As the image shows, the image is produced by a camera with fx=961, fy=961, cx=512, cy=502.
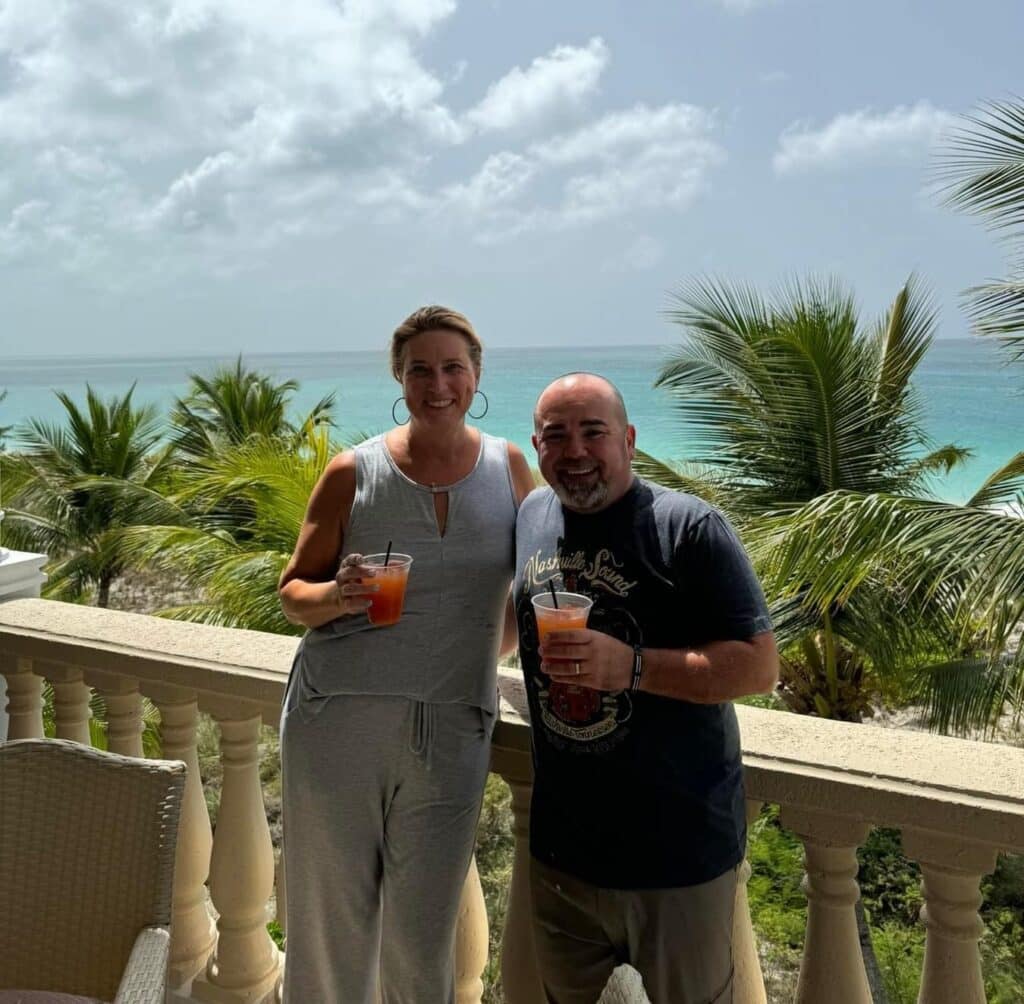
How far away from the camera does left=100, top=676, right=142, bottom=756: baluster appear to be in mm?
2264

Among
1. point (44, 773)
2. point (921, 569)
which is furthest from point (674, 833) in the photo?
point (921, 569)

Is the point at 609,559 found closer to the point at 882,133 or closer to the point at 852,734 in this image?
the point at 852,734

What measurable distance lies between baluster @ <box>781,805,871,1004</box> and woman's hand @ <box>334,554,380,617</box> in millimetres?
787

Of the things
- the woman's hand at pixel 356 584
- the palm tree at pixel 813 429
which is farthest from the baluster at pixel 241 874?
the palm tree at pixel 813 429

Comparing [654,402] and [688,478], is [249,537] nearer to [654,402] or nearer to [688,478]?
[688,478]

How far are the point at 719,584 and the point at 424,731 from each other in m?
0.65

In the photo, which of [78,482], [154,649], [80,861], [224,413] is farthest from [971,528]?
[224,413]

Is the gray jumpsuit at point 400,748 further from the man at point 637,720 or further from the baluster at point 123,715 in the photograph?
the baluster at point 123,715

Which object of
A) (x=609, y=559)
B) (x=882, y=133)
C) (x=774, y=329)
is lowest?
(x=609, y=559)

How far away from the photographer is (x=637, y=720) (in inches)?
59.9

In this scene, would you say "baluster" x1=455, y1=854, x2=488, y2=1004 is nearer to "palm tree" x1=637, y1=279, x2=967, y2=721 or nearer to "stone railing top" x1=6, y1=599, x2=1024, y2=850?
"stone railing top" x1=6, y1=599, x2=1024, y2=850

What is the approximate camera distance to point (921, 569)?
25.9 ft

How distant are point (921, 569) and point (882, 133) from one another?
14042 centimetres

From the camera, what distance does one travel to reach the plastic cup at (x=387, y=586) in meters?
1.72
